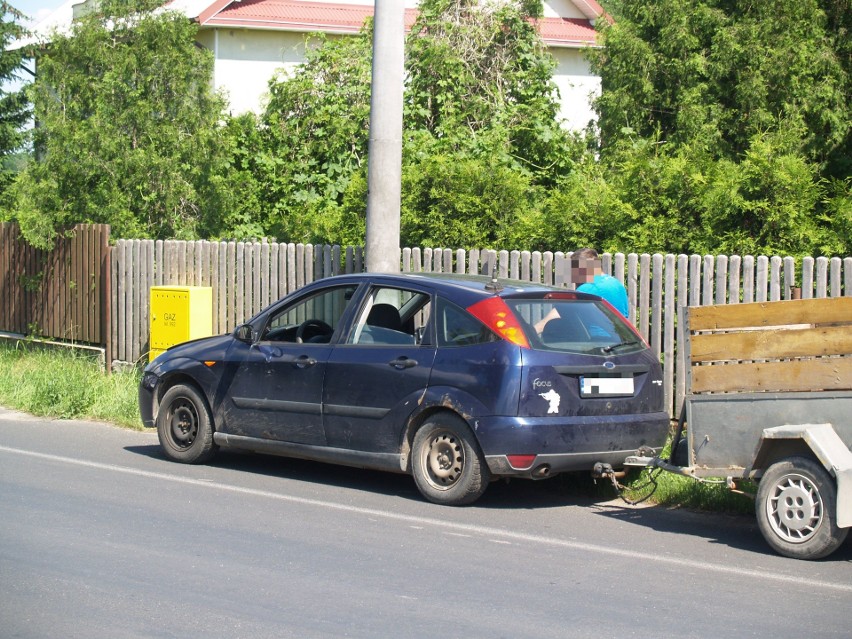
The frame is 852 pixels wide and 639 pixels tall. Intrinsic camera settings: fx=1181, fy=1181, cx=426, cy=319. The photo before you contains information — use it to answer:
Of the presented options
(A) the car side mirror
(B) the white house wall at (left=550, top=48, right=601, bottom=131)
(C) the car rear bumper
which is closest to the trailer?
(C) the car rear bumper

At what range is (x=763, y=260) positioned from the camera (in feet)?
33.2

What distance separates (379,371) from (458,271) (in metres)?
3.77

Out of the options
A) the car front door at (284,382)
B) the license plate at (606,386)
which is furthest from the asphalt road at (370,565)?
the license plate at (606,386)

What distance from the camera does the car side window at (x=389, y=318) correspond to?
8938 millimetres

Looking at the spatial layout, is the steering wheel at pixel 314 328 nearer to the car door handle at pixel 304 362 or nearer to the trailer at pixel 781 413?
the car door handle at pixel 304 362

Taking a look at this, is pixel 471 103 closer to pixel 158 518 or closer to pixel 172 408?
pixel 172 408

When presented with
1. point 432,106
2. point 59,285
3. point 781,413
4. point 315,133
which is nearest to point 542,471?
point 781,413

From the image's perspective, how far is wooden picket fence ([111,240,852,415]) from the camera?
10211mm

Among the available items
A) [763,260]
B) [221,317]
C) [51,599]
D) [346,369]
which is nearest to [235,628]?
[51,599]

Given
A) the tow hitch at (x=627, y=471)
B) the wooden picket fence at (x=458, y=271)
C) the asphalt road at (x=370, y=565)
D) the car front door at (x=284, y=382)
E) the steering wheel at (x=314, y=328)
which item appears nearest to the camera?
the asphalt road at (x=370, y=565)

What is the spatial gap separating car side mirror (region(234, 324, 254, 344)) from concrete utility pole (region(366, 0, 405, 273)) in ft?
6.43

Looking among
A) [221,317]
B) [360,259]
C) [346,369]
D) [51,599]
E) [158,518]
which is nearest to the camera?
[51,599]

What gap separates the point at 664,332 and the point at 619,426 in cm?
281

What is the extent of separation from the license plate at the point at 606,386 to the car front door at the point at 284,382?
6.90 ft
